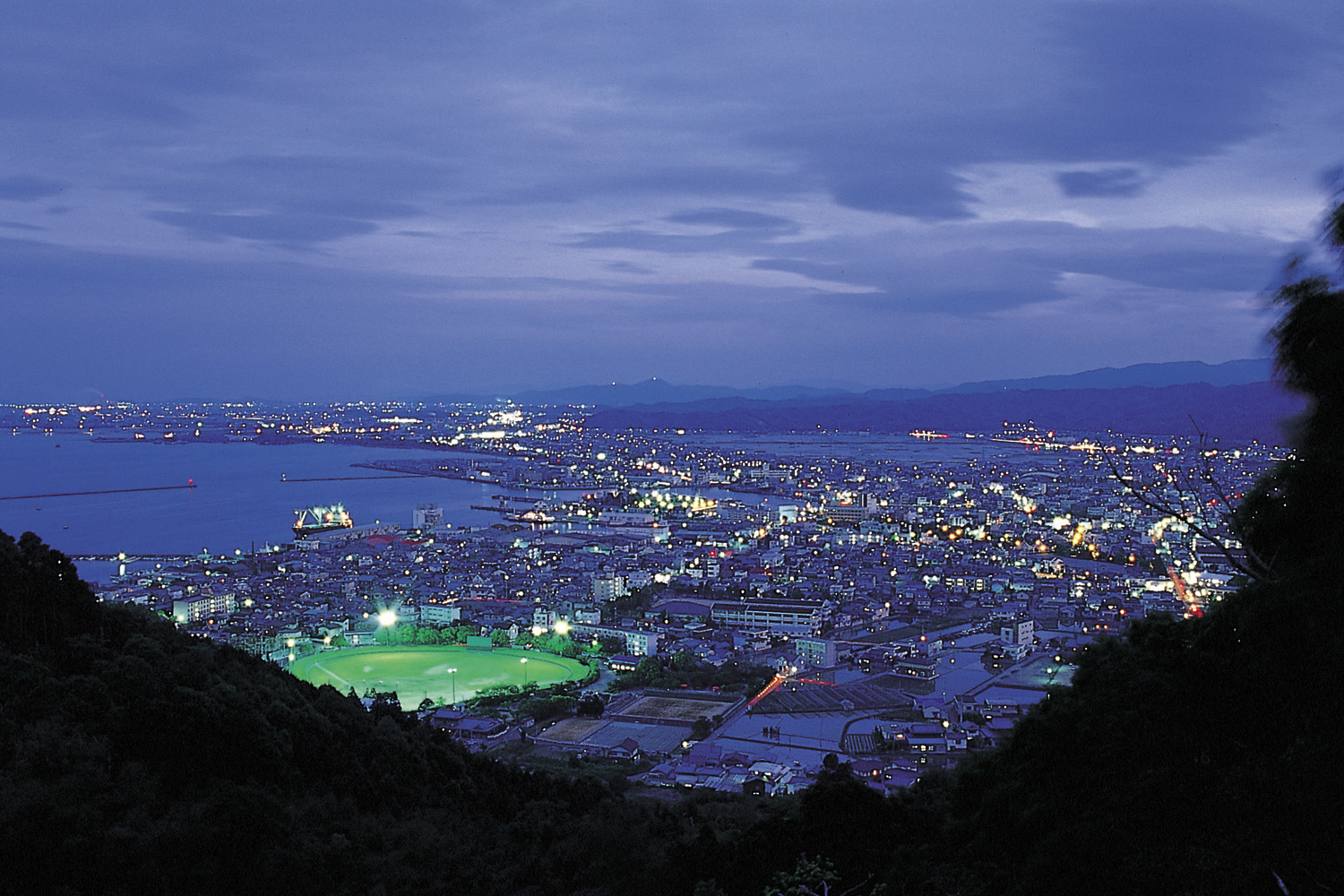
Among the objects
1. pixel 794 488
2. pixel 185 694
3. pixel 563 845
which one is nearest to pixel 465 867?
pixel 563 845

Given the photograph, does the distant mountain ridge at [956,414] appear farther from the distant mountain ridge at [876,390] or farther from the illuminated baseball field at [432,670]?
the illuminated baseball field at [432,670]

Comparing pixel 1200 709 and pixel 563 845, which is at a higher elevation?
pixel 1200 709

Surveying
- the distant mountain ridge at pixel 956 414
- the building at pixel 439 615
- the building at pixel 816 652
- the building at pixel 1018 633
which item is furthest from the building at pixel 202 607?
the distant mountain ridge at pixel 956 414

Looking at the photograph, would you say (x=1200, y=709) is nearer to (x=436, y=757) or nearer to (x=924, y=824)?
(x=924, y=824)

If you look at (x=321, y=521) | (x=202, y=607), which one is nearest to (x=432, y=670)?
(x=202, y=607)

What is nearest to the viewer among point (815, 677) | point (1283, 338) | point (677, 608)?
point (1283, 338)

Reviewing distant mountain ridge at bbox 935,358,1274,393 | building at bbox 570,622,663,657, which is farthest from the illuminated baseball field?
distant mountain ridge at bbox 935,358,1274,393
